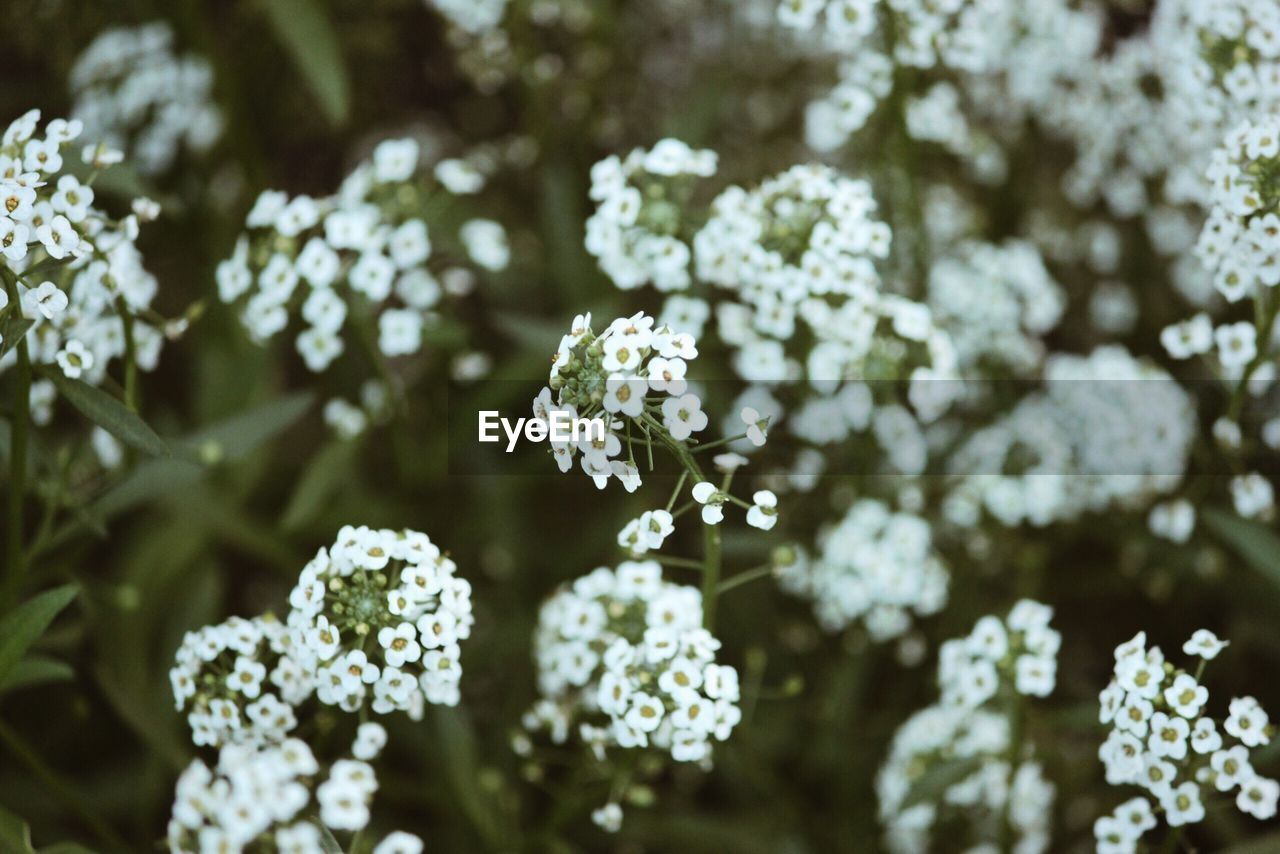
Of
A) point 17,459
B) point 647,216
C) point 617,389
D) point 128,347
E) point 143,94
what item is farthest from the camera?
point 143,94

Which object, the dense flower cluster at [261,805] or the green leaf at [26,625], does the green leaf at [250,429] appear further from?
the dense flower cluster at [261,805]

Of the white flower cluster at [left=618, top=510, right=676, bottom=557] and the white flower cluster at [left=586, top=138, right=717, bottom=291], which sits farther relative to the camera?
the white flower cluster at [left=586, top=138, right=717, bottom=291]

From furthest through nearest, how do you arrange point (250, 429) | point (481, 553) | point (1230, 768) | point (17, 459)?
point (481, 553) → point (250, 429) → point (17, 459) → point (1230, 768)

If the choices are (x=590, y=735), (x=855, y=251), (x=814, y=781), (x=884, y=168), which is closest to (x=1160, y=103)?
(x=884, y=168)

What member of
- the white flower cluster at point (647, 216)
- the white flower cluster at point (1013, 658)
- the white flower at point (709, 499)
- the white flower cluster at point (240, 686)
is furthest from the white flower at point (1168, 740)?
the white flower cluster at point (240, 686)

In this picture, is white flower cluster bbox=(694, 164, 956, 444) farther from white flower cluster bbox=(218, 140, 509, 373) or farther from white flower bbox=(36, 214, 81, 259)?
white flower bbox=(36, 214, 81, 259)

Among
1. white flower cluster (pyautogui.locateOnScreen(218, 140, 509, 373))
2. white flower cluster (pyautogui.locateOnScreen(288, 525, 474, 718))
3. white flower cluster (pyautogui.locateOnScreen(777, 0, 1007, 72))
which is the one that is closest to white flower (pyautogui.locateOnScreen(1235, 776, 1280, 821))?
white flower cluster (pyautogui.locateOnScreen(288, 525, 474, 718))

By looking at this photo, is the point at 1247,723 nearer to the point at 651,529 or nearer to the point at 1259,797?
the point at 1259,797

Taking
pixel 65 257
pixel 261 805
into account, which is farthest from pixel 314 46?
pixel 261 805
